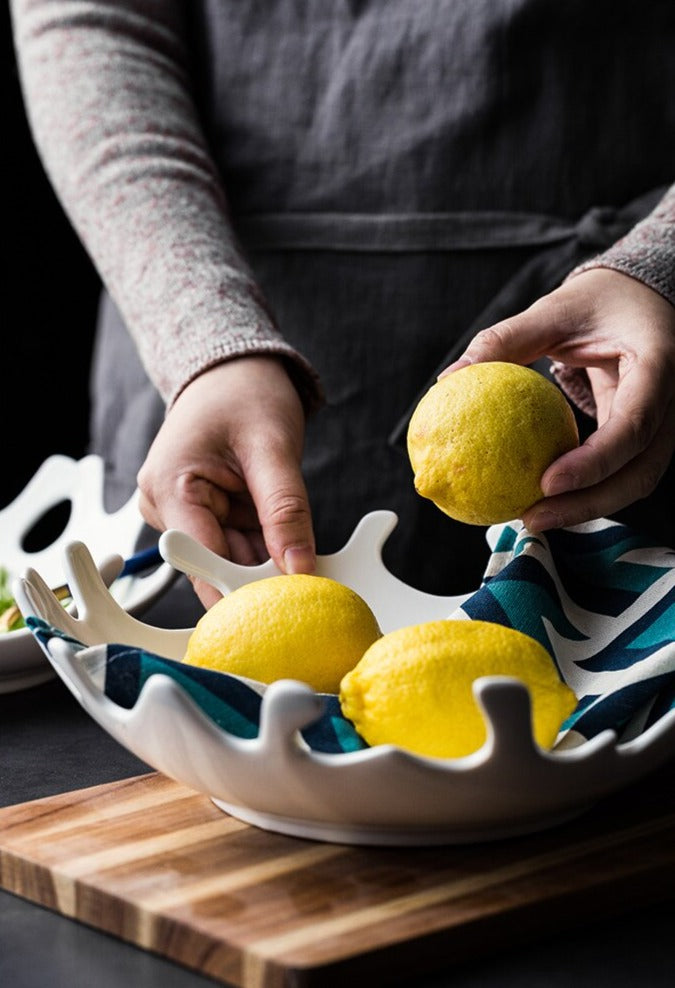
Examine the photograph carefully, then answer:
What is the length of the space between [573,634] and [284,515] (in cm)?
25

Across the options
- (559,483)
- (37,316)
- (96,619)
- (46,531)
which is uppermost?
(559,483)

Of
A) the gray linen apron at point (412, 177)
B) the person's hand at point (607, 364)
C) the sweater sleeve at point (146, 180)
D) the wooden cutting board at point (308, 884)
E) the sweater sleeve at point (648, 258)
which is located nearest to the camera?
the wooden cutting board at point (308, 884)

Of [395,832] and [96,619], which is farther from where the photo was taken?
[96,619]

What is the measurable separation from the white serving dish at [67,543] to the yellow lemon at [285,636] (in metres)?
0.19

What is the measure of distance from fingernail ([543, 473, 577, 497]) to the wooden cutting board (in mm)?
197

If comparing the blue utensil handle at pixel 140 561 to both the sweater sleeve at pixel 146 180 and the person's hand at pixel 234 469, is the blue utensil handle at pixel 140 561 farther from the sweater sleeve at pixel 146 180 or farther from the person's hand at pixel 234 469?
the sweater sleeve at pixel 146 180

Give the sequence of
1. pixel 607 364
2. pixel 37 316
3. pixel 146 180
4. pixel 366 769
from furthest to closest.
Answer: pixel 37 316 < pixel 146 180 < pixel 607 364 < pixel 366 769

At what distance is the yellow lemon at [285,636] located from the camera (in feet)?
2.24

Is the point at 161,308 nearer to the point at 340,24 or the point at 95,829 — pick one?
the point at 340,24

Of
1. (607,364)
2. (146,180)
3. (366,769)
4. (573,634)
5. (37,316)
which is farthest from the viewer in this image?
→ (37,316)

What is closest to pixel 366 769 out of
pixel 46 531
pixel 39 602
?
pixel 39 602

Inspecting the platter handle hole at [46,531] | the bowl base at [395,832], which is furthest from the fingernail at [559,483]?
the platter handle hole at [46,531]

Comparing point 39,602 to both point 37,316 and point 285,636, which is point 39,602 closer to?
point 285,636

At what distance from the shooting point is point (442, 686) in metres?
0.59
